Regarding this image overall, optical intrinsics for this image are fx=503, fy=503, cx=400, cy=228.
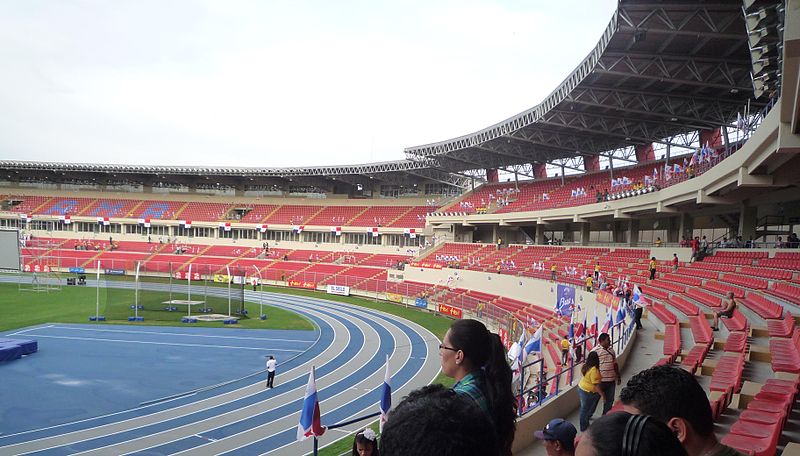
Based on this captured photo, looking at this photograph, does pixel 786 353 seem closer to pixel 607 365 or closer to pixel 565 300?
pixel 607 365

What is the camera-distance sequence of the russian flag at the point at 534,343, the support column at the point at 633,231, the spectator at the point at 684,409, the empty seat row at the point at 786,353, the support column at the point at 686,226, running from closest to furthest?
the spectator at the point at 684,409
the empty seat row at the point at 786,353
the russian flag at the point at 534,343
the support column at the point at 686,226
the support column at the point at 633,231

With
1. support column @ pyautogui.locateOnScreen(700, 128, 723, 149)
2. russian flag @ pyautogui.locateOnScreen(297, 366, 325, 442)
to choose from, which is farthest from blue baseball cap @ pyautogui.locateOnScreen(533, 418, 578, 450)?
Answer: support column @ pyautogui.locateOnScreen(700, 128, 723, 149)

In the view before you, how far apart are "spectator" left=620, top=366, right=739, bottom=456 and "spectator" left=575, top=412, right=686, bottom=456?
36.2 inches

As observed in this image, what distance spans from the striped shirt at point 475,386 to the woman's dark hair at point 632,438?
1385 mm

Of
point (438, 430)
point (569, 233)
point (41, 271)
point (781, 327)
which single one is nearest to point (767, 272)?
point (781, 327)

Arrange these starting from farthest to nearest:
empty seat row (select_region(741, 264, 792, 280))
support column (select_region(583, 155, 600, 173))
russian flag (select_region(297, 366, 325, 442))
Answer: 1. support column (select_region(583, 155, 600, 173))
2. empty seat row (select_region(741, 264, 792, 280))
3. russian flag (select_region(297, 366, 325, 442))

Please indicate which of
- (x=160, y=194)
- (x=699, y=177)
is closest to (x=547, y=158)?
(x=699, y=177)

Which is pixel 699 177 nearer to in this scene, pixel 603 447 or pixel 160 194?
pixel 603 447

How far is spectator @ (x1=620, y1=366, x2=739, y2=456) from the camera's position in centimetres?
238

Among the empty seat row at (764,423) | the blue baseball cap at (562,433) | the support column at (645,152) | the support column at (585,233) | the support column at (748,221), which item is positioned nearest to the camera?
the blue baseball cap at (562,433)

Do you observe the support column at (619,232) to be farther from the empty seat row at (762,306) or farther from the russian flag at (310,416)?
the russian flag at (310,416)

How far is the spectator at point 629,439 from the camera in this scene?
1.45 meters

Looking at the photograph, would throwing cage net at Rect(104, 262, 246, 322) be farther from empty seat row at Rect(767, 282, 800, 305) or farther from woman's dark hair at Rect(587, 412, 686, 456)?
woman's dark hair at Rect(587, 412, 686, 456)

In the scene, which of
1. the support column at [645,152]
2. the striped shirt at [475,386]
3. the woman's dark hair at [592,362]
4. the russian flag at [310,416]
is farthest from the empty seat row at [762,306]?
the support column at [645,152]
